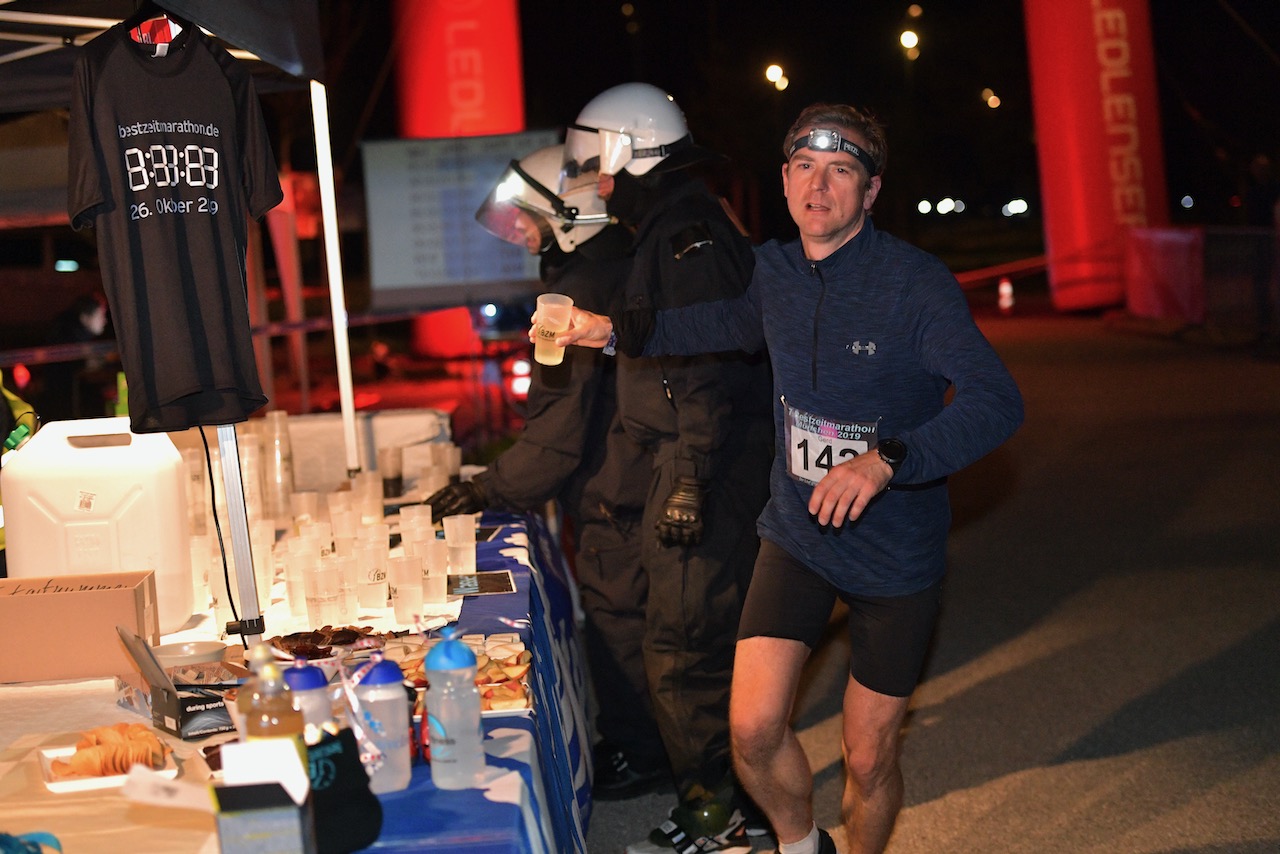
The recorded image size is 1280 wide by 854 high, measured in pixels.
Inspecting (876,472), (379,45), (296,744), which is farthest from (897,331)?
(379,45)

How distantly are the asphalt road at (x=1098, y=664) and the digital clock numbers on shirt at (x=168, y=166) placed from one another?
8.67ft

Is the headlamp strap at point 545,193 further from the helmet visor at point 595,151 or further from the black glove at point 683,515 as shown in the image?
the black glove at point 683,515

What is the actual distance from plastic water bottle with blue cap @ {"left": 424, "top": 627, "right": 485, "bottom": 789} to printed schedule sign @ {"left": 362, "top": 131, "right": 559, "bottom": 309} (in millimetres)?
7661

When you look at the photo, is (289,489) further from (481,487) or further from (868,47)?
(868,47)

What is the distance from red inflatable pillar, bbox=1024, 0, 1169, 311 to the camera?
2062 centimetres

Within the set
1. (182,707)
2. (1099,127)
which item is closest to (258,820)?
(182,707)

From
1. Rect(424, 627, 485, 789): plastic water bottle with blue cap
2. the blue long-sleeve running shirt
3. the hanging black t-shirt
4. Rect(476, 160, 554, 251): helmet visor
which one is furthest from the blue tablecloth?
Rect(476, 160, 554, 251): helmet visor

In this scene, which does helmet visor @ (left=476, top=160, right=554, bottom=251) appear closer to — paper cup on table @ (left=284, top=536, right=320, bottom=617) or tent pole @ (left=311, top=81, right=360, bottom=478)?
tent pole @ (left=311, top=81, right=360, bottom=478)

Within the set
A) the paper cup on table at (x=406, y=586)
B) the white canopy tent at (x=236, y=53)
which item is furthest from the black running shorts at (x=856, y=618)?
the white canopy tent at (x=236, y=53)

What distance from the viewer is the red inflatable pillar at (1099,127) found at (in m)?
20.6

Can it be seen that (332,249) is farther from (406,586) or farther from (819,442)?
(819,442)

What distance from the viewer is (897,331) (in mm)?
3494

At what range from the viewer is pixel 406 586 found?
3834mm

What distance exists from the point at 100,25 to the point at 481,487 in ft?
7.31
